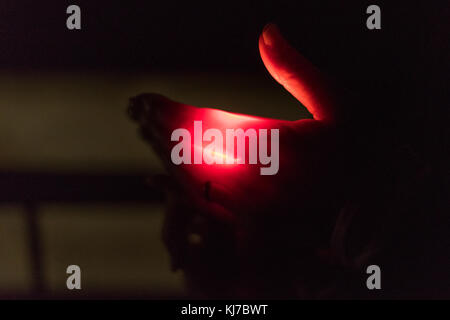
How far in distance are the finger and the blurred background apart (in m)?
0.02

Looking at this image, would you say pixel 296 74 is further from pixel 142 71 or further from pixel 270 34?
pixel 142 71

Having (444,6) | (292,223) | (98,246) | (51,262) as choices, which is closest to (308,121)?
(292,223)

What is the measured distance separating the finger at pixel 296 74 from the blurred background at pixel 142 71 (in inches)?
0.7

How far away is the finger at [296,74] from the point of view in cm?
77

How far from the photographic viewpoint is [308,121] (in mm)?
776

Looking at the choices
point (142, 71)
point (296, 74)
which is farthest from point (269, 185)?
point (142, 71)

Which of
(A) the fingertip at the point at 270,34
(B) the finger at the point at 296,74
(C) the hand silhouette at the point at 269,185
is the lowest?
(C) the hand silhouette at the point at 269,185

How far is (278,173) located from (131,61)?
0.39 meters

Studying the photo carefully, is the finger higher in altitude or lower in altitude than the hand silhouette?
higher

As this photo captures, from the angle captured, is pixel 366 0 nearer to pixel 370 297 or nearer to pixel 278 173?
pixel 278 173

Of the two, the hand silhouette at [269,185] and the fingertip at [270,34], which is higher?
the fingertip at [270,34]

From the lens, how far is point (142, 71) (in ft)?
2.60

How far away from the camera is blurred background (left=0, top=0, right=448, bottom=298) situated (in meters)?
0.79

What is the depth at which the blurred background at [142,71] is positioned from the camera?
79cm
